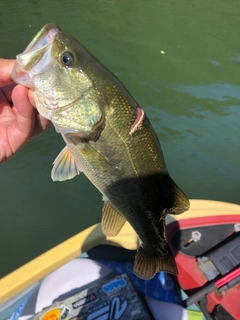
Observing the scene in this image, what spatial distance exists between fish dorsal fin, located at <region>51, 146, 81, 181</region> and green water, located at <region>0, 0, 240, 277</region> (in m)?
2.45

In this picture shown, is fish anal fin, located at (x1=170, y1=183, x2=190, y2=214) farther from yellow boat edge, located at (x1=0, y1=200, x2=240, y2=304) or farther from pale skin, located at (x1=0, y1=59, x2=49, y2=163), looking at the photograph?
yellow boat edge, located at (x1=0, y1=200, x2=240, y2=304)

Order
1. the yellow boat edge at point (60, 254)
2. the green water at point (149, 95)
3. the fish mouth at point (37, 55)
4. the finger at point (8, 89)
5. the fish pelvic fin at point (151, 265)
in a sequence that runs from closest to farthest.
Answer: the fish mouth at point (37, 55)
the fish pelvic fin at point (151, 265)
the finger at point (8, 89)
the yellow boat edge at point (60, 254)
the green water at point (149, 95)

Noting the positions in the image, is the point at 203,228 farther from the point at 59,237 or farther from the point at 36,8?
the point at 36,8

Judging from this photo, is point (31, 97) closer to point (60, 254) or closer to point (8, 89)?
point (8, 89)

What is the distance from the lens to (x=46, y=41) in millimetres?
1527

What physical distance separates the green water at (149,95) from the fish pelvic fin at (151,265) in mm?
2390

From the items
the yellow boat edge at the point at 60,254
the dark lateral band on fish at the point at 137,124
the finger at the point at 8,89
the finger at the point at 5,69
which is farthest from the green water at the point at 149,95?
the dark lateral band on fish at the point at 137,124

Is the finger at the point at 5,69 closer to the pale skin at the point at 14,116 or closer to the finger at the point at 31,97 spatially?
the pale skin at the point at 14,116

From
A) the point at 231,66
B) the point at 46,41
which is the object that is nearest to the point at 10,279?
the point at 46,41

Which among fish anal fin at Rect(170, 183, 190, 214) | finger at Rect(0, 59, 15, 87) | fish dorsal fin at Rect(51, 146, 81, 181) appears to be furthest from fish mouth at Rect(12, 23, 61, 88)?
fish anal fin at Rect(170, 183, 190, 214)

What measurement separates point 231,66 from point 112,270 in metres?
7.02

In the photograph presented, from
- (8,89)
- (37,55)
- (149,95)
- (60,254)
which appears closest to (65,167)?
(37,55)

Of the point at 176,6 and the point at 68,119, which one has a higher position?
the point at 68,119

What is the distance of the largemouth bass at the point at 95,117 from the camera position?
155cm
